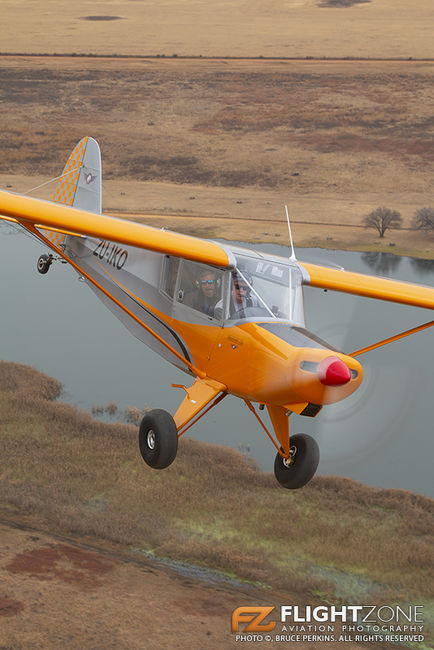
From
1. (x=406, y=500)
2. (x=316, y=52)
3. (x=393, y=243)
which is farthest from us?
(x=316, y=52)

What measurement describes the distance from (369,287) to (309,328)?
218 centimetres

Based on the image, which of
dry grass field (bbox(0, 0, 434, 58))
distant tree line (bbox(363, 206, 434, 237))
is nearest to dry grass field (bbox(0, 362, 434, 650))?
distant tree line (bbox(363, 206, 434, 237))

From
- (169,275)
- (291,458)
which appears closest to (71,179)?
(169,275)

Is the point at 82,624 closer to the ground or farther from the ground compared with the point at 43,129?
closer to the ground

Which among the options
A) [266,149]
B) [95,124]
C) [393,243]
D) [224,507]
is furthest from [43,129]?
[224,507]

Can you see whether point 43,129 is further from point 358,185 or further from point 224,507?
point 224,507

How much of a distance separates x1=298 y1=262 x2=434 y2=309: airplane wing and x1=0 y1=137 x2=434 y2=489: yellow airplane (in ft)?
0.07

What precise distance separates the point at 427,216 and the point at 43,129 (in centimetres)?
3959

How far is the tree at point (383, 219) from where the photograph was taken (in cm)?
5266

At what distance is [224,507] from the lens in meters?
26.8

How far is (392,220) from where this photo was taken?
54656mm

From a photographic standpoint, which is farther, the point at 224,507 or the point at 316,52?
the point at 316,52

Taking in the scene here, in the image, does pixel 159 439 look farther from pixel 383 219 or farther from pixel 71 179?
pixel 383 219

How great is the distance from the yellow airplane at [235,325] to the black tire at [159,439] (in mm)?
19
